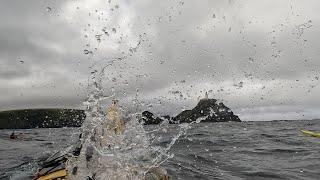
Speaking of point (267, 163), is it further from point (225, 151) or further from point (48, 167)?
point (48, 167)

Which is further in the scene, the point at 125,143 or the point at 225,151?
the point at 225,151

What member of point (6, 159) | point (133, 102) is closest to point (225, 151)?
point (133, 102)

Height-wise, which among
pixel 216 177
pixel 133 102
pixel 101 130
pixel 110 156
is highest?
pixel 133 102

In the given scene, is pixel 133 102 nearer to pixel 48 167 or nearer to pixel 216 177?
pixel 216 177

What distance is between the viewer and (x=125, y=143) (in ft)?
46.7

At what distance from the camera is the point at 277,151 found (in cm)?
2127

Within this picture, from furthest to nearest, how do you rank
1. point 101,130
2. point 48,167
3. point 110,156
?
point 101,130, point 110,156, point 48,167

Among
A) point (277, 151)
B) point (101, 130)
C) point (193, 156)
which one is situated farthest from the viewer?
point (277, 151)

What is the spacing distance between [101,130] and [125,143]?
104 centimetres

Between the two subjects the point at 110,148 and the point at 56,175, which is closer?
the point at 56,175

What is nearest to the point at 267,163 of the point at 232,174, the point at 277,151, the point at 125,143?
the point at 232,174

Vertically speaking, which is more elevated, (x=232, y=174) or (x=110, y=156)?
(x=110, y=156)

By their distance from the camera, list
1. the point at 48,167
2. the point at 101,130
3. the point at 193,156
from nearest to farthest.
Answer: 1. the point at 48,167
2. the point at 101,130
3. the point at 193,156

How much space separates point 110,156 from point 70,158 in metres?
1.52
